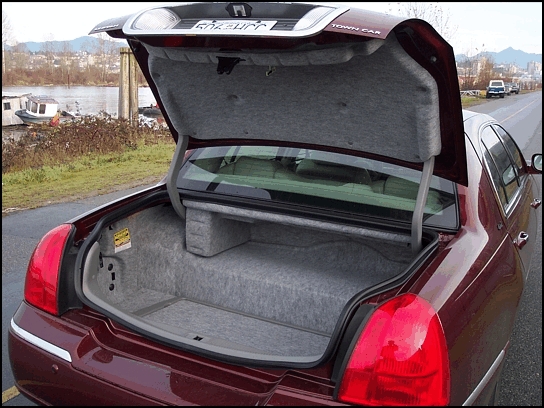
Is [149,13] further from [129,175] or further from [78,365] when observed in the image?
[129,175]

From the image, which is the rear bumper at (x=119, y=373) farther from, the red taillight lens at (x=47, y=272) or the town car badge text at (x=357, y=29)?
the town car badge text at (x=357, y=29)

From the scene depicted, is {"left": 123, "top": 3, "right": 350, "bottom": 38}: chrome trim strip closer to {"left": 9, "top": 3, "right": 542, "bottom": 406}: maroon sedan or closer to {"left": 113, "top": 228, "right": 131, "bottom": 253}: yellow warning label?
{"left": 9, "top": 3, "right": 542, "bottom": 406}: maroon sedan

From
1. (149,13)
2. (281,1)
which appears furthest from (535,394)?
(149,13)

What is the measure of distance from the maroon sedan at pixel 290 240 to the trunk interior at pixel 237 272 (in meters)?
0.01

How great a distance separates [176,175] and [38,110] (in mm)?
30035

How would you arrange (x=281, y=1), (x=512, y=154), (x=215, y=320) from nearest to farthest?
1. (x=281, y=1)
2. (x=215, y=320)
3. (x=512, y=154)

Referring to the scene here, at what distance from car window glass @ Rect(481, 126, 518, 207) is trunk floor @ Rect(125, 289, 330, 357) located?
1335 mm

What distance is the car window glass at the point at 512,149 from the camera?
384cm

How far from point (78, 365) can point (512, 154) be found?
11.0 ft

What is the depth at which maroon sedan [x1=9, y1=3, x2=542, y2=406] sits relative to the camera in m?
1.86

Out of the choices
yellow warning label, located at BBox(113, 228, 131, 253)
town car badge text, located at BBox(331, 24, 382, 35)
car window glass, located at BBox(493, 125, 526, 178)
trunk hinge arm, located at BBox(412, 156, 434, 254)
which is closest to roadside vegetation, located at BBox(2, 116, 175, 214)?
yellow warning label, located at BBox(113, 228, 131, 253)

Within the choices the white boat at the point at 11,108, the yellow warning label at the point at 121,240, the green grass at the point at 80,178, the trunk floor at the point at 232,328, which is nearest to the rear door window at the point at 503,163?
the trunk floor at the point at 232,328

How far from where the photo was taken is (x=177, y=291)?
321 centimetres

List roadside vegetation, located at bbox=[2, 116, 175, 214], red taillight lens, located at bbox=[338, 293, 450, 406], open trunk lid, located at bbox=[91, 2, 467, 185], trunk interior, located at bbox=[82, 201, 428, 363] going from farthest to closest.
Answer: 1. roadside vegetation, located at bbox=[2, 116, 175, 214]
2. trunk interior, located at bbox=[82, 201, 428, 363]
3. open trunk lid, located at bbox=[91, 2, 467, 185]
4. red taillight lens, located at bbox=[338, 293, 450, 406]
